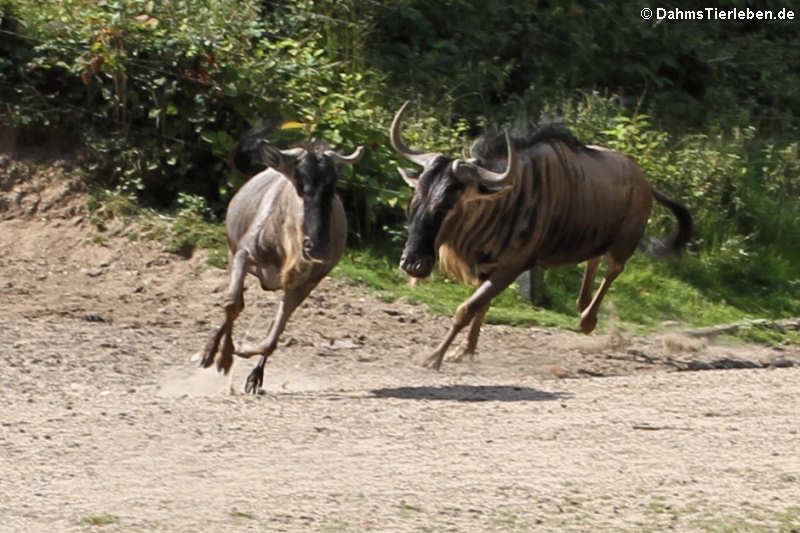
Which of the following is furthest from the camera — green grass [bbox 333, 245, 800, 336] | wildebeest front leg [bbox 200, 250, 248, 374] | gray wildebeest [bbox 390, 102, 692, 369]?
green grass [bbox 333, 245, 800, 336]

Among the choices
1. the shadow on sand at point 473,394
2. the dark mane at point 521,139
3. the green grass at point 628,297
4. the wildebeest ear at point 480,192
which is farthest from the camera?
the green grass at point 628,297

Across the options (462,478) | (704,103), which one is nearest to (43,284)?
(462,478)

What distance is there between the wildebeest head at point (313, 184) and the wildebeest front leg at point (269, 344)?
380 mm

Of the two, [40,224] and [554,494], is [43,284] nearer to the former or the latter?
[40,224]

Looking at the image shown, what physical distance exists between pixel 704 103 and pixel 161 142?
21.4ft

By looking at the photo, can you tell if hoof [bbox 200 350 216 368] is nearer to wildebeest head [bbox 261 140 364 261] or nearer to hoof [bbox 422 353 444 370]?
wildebeest head [bbox 261 140 364 261]

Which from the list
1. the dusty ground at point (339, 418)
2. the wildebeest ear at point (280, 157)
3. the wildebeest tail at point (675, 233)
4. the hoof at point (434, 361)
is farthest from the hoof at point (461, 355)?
the wildebeest tail at point (675, 233)

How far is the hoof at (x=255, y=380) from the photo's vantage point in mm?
10453

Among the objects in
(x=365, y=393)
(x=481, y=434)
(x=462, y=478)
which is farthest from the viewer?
(x=365, y=393)

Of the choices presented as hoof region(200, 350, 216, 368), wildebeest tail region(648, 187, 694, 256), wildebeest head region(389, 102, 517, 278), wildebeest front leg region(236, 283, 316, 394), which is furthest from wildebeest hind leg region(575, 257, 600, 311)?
hoof region(200, 350, 216, 368)

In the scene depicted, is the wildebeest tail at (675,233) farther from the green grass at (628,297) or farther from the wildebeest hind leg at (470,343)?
the wildebeest hind leg at (470,343)

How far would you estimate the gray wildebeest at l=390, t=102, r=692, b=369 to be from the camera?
38.1 ft

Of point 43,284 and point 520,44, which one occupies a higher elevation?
point 520,44

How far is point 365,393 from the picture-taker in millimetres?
10391
